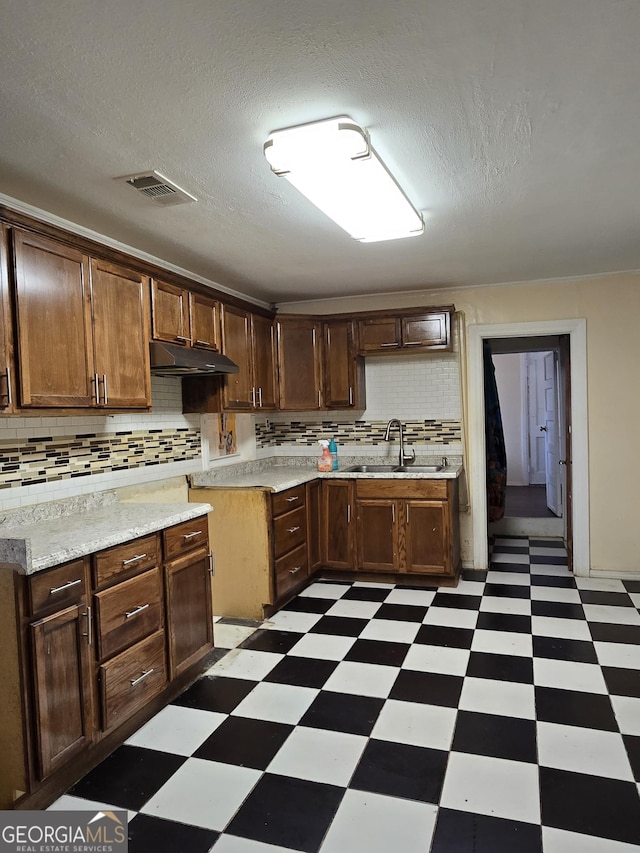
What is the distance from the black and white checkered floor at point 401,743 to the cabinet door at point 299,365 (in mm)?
1743

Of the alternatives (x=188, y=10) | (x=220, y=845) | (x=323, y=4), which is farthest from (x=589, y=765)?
(x=188, y=10)

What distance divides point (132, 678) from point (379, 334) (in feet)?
10.1

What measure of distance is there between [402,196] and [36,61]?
1435 mm

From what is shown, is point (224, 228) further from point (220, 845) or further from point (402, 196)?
point (220, 845)

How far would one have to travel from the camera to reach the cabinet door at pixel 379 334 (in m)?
4.53

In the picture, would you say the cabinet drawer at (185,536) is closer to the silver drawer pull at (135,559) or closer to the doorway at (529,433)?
the silver drawer pull at (135,559)

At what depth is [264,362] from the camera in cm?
442

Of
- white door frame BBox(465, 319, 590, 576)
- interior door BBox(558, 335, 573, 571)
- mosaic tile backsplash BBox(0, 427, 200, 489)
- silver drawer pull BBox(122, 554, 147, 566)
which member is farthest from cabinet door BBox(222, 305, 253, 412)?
interior door BBox(558, 335, 573, 571)

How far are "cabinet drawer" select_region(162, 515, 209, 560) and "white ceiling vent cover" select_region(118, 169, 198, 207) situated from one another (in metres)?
1.48

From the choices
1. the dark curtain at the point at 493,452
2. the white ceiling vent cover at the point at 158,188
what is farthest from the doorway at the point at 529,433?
the white ceiling vent cover at the point at 158,188

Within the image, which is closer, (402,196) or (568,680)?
(402,196)

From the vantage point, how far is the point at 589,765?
2.10 metres

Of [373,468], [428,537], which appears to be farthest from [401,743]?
[373,468]

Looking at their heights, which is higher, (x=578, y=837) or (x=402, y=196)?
(x=402, y=196)
